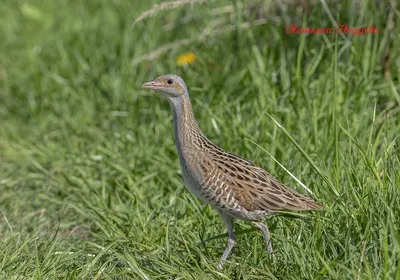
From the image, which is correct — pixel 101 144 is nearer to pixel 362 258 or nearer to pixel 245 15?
pixel 245 15

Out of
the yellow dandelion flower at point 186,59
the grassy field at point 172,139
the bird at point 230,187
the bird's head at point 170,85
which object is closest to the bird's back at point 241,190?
the bird at point 230,187

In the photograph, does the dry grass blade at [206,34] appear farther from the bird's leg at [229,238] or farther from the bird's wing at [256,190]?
the bird's leg at [229,238]

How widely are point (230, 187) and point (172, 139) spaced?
2.10 metres

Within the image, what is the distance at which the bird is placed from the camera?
4.52 m

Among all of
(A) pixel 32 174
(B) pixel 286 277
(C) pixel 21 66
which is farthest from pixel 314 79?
(C) pixel 21 66

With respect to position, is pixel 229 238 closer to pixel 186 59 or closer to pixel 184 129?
pixel 184 129

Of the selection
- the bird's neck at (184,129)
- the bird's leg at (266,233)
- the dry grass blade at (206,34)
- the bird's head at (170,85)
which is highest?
the bird's head at (170,85)

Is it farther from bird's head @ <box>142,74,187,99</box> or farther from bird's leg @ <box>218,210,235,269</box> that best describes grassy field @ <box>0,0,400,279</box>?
bird's head @ <box>142,74,187,99</box>

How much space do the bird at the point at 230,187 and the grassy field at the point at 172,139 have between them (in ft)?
0.35

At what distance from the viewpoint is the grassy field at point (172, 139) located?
171 inches

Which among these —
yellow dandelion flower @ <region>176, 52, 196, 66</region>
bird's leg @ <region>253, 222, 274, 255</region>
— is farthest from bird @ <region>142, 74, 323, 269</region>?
yellow dandelion flower @ <region>176, 52, 196, 66</region>

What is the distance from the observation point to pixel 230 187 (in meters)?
4.59

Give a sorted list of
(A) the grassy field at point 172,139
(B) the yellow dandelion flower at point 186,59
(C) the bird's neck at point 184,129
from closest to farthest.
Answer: (A) the grassy field at point 172,139 < (C) the bird's neck at point 184,129 < (B) the yellow dandelion flower at point 186,59

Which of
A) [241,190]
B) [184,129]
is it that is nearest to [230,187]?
[241,190]
